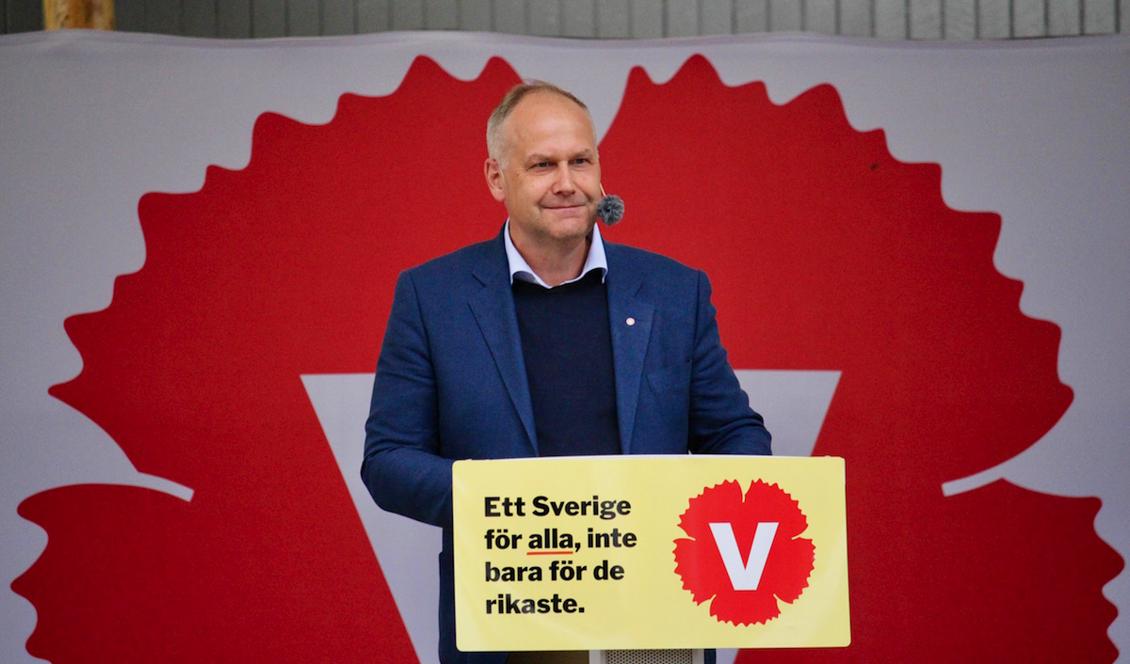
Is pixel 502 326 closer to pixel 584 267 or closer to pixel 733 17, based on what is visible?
pixel 584 267

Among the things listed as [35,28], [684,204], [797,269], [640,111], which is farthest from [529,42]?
[35,28]

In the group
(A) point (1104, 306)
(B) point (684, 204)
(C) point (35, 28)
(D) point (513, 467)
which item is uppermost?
(C) point (35, 28)

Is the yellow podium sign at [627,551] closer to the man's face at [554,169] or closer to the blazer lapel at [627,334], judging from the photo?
the blazer lapel at [627,334]

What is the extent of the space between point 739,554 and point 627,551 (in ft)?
0.46

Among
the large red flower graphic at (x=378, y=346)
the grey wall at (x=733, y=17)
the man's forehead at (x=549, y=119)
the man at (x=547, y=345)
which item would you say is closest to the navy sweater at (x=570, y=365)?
the man at (x=547, y=345)

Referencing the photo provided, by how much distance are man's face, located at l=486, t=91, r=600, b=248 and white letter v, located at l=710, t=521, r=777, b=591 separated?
670 mm

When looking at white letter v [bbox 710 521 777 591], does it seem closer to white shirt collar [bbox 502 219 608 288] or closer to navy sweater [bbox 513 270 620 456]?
navy sweater [bbox 513 270 620 456]

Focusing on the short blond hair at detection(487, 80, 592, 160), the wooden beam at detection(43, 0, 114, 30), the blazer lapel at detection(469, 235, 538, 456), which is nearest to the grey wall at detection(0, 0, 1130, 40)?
the wooden beam at detection(43, 0, 114, 30)

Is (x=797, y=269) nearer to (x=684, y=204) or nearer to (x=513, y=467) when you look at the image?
(x=684, y=204)

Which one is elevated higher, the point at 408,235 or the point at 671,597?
the point at 408,235

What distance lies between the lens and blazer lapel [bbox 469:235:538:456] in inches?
82.4

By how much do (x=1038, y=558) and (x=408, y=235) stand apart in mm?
1956

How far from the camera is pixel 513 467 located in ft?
5.42

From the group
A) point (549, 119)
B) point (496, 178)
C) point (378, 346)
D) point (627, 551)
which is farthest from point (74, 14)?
point (627, 551)
